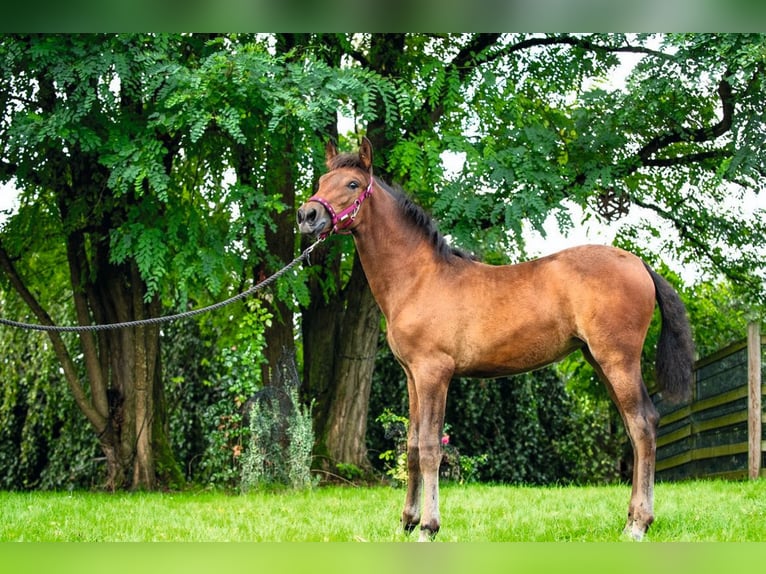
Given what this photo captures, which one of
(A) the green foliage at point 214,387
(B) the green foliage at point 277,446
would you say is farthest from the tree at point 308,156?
(B) the green foliage at point 277,446

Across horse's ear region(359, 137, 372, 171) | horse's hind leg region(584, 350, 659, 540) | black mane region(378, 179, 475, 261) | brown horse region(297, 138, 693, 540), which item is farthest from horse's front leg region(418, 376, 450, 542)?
horse's ear region(359, 137, 372, 171)

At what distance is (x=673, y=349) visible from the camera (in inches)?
213

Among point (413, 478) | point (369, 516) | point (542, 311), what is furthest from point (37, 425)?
point (542, 311)

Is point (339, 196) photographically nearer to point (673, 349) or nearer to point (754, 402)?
point (673, 349)

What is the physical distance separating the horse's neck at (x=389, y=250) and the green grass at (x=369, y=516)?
154cm

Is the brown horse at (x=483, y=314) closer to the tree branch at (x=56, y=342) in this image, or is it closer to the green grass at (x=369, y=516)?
the green grass at (x=369, y=516)

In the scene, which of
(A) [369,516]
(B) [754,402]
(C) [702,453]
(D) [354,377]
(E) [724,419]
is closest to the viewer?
(A) [369,516]

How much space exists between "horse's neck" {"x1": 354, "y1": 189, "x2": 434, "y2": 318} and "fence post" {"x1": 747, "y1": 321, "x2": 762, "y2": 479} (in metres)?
6.13

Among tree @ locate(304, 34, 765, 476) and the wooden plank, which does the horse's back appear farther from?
the wooden plank

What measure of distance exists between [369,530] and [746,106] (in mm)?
6036

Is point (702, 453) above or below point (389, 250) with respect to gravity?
below

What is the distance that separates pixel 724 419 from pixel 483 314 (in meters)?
6.83
